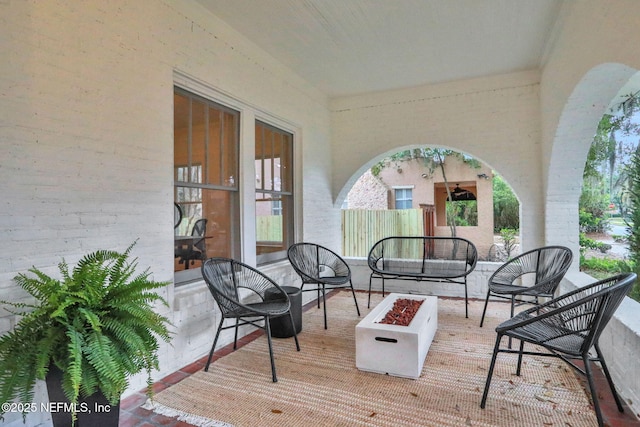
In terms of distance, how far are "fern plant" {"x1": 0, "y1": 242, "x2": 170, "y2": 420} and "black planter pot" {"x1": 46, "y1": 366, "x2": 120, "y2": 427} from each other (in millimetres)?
48

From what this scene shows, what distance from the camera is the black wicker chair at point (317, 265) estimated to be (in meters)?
3.71

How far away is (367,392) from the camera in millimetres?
2250

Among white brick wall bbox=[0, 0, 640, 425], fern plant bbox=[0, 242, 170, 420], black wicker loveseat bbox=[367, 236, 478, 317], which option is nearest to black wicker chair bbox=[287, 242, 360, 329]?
white brick wall bbox=[0, 0, 640, 425]

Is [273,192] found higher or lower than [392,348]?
higher

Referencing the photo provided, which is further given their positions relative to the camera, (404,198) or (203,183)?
(404,198)

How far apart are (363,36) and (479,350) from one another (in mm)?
3092

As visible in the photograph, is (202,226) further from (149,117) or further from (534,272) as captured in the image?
(534,272)

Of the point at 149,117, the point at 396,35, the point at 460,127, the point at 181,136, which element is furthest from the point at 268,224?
the point at 460,127

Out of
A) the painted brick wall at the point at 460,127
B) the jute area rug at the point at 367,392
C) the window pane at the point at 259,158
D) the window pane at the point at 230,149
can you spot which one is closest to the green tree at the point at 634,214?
the painted brick wall at the point at 460,127

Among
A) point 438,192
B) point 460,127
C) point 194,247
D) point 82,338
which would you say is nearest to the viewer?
point 82,338

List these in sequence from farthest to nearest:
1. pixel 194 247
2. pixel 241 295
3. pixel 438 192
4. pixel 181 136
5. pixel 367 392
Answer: pixel 438 192, pixel 241 295, pixel 194 247, pixel 181 136, pixel 367 392

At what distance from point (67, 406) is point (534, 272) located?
4031 mm

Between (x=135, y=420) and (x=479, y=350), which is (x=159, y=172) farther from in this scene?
(x=479, y=350)


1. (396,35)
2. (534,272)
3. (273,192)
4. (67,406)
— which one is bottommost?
(67,406)
